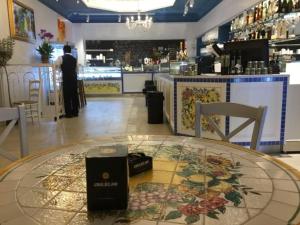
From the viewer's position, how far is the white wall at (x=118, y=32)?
13516 millimetres

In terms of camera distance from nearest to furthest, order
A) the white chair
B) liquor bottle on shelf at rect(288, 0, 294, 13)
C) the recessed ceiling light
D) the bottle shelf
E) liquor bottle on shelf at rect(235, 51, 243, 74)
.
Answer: liquor bottle on shelf at rect(235, 51, 243, 74), liquor bottle on shelf at rect(288, 0, 294, 13), the bottle shelf, the white chair, the recessed ceiling light

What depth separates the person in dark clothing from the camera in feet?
24.5

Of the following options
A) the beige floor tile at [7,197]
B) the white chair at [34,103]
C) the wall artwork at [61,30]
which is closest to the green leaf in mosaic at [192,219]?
the beige floor tile at [7,197]

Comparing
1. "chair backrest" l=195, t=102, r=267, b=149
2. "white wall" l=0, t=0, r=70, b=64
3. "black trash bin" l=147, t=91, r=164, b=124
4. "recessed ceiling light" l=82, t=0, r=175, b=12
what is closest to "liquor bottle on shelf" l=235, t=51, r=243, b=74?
"black trash bin" l=147, t=91, r=164, b=124

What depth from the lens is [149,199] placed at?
3.54 feet

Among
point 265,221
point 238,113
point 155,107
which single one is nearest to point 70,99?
point 155,107

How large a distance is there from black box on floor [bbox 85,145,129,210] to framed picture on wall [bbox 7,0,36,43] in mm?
7235

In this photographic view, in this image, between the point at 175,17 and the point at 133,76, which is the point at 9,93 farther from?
the point at 175,17

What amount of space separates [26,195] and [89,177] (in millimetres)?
328

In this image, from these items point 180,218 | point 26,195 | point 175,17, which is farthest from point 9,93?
point 175,17

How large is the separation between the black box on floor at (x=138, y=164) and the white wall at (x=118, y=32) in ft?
42.2

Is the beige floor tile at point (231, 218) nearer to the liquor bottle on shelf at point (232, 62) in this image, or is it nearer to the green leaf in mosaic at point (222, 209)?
the green leaf in mosaic at point (222, 209)

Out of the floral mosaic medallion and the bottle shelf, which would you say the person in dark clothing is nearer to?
the floral mosaic medallion

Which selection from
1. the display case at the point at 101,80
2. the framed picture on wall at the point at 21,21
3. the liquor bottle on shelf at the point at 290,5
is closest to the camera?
the liquor bottle on shelf at the point at 290,5
